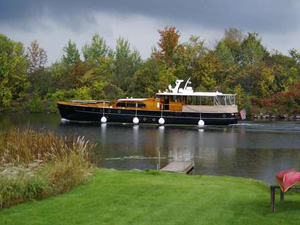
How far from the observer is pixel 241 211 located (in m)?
7.94

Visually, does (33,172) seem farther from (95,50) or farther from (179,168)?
(95,50)

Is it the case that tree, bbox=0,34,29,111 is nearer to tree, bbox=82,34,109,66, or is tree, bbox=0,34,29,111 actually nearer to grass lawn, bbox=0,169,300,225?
tree, bbox=82,34,109,66

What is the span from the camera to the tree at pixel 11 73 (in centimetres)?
5356

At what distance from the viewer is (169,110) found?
3716cm

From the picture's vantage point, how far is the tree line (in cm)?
5022

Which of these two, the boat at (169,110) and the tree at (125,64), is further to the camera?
the tree at (125,64)

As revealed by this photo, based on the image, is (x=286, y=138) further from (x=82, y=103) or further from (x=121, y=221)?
(x=121, y=221)

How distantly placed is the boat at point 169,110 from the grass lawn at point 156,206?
2629cm

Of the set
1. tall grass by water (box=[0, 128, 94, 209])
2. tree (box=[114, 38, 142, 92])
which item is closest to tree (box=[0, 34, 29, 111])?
tree (box=[114, 38, 142, 92])

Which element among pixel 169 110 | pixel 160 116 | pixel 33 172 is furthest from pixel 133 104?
pixel 33 172

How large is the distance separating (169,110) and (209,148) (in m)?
14.7

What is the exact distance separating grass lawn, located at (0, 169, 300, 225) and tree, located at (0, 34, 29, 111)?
4559 centimetres

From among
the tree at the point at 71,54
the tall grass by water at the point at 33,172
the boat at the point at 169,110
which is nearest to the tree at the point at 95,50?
→ the tree at the point at 71,54

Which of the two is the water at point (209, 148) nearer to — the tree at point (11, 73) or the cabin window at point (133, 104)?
the cabin window at point (133, 104)
